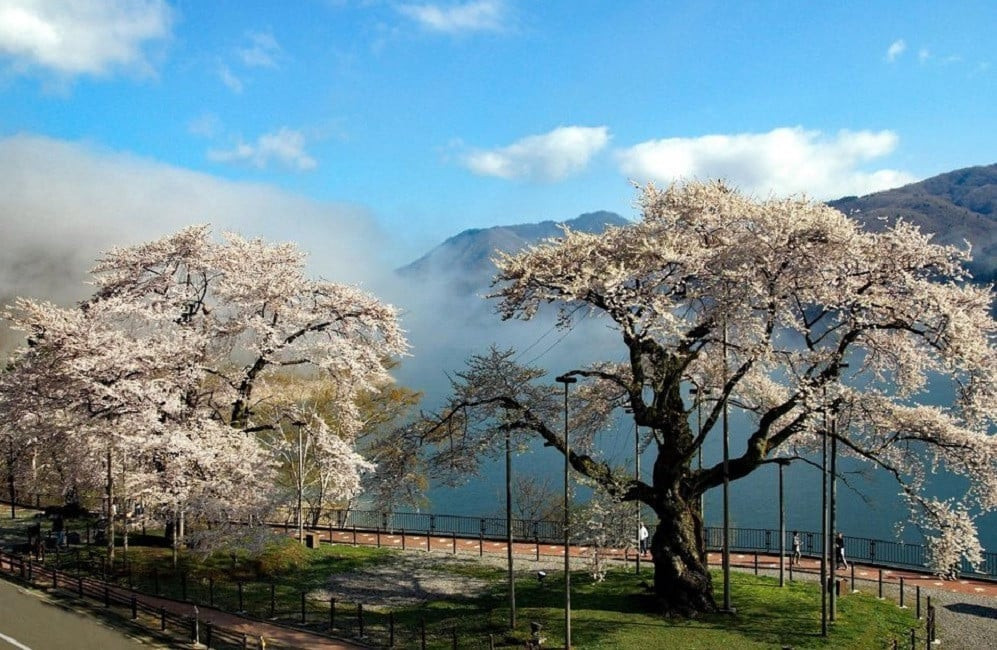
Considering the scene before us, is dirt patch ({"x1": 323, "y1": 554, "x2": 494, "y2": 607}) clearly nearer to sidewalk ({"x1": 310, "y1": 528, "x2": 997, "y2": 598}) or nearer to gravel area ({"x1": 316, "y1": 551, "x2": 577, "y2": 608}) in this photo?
gravel area ({"x1": 316, "y1": 551, "x2": 577, "y2": 608})

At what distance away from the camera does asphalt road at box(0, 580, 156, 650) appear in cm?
2144

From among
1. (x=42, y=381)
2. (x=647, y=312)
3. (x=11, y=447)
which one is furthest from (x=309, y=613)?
(x=11, y=447)

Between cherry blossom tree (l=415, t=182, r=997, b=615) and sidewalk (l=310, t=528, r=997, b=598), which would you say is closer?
cherry blossom tree (l=415, t=182, r=997, b=615)

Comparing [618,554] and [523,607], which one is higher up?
[523,607]

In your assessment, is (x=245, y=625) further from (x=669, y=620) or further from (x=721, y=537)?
(x=721, y=537)

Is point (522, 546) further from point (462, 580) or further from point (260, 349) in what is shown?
point (260, 349)

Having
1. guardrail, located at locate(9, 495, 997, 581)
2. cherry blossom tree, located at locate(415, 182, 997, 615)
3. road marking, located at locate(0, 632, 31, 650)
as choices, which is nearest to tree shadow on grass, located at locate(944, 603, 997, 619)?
guardrail, located at locate(9, 495, 997, 581)

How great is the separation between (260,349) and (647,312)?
51.9 feet

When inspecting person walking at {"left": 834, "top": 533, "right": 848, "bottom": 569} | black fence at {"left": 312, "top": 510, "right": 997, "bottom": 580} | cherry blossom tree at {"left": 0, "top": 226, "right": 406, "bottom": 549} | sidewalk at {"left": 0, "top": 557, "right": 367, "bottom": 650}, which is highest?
cherry blossom tree at {"left": 0, "top": 226, "right": 406, "bottom": 549}

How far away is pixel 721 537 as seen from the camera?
42.2 m

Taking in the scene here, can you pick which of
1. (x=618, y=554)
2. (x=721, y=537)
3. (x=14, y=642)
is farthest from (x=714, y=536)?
(x=14, y=642)

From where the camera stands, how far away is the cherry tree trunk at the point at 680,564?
23828 mm

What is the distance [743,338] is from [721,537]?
21.9 metres

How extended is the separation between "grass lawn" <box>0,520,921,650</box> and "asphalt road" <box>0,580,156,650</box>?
3.44 metres
